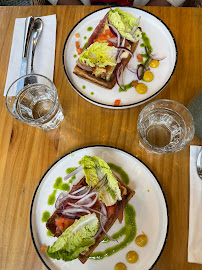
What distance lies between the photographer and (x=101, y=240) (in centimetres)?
119

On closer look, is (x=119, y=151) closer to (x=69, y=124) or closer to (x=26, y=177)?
(x=69, y=124)

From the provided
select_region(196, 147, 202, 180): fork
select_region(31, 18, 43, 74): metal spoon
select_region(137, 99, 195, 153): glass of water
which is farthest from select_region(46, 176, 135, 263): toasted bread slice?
select_region(31, 18, 43, 74): metal spoon

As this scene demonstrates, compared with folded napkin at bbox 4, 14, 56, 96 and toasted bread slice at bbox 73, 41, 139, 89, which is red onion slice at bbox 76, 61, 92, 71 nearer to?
toasted bread slice at bbox 73, 41, 139, 89

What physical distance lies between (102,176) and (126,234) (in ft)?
1.04

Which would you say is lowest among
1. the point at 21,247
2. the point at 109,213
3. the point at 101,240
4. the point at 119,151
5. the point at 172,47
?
the point at 21,247

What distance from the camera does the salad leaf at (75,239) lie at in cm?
107

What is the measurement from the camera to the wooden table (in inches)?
48.8

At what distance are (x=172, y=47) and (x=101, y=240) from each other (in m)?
1.18

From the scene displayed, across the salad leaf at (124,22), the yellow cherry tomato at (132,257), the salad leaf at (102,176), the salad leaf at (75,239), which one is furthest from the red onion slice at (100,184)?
the salad leaf at (124,22)

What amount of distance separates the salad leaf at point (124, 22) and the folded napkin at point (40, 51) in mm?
429

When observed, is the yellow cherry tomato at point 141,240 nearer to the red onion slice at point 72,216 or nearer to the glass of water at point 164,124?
the red onion slice at point 72,216

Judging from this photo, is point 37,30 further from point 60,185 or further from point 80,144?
point 60,185

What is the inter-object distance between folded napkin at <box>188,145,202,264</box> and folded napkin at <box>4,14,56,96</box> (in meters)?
0.99

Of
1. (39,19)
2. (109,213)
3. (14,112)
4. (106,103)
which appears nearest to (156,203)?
(109,213)
